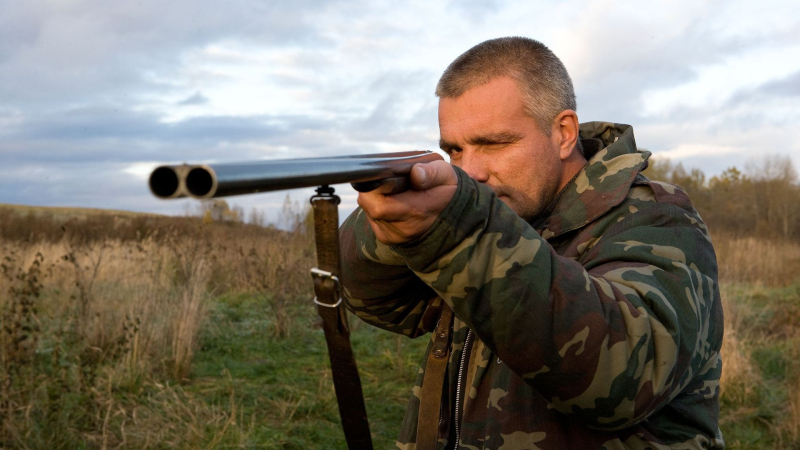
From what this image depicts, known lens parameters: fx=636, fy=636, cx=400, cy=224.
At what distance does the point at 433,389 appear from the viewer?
2.47 metres

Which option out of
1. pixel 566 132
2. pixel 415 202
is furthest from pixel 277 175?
pixel 566 132

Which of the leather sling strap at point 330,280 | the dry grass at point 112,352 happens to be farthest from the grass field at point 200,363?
the leather sling strap at point 330,280

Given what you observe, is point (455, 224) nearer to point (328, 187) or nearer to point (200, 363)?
point (328, 187)

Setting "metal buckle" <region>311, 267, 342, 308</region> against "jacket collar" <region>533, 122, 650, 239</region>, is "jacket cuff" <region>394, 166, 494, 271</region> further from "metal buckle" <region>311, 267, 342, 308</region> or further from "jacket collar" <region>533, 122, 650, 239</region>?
"jacket collar" <region>533, 122, 650, 239</region>

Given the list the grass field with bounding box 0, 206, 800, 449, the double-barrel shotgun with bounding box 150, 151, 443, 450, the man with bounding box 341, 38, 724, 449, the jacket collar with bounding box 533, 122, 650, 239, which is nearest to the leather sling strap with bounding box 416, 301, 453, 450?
the man with bounding box 341, 38, 724, 449

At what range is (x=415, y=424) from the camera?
8.71 ft

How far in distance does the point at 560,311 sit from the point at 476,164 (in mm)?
1054

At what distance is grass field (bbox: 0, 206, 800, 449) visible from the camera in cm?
543

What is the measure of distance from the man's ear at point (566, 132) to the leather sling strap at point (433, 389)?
91cm

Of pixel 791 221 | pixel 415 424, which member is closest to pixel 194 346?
pixel 415 424

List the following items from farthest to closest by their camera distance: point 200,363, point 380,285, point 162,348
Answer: point 200,363 → point 162,348 → point 380,285

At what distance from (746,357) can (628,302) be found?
8217 mm

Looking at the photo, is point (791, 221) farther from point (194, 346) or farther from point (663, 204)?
point (663, 204)

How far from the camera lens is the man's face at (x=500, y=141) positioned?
2568 mm
